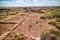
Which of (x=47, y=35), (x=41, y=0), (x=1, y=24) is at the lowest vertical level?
(x=41, y=0)

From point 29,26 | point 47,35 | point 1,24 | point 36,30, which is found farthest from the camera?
point 1,24

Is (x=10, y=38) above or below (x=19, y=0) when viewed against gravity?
above

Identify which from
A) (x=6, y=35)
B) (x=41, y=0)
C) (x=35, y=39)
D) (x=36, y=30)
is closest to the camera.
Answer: (x=35, y=39)

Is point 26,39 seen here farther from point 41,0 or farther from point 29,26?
point 41,0

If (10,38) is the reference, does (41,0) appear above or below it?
below

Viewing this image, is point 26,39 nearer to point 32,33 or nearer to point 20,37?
point 20,37

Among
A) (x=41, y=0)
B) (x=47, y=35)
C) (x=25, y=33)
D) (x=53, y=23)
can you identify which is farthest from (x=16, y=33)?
(x=41, y=0)

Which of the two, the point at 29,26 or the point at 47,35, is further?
the point at 29,26

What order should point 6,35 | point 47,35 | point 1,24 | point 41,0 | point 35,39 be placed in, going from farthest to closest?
point 41,0 → point 1,24 → point 6,35 → point 35,39 → point 47,35

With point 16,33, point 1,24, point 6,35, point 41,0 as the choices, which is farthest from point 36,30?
point 41,0
